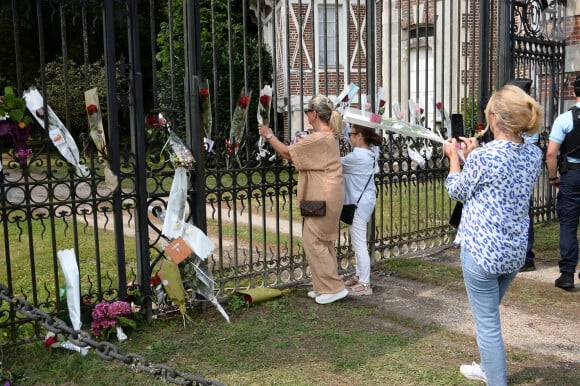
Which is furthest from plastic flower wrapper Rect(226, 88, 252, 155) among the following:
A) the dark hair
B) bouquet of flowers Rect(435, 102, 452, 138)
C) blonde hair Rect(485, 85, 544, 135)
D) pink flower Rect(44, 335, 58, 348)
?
bouquet of flowers Rect(435, 102, 452, 138)

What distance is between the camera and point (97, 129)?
4570 mm

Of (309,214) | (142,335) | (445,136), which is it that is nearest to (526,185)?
(309,214)

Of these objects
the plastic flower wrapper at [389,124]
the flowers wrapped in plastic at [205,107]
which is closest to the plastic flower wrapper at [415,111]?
the plastic flower wrapper at [389,124]

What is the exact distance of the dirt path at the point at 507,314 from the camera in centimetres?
460

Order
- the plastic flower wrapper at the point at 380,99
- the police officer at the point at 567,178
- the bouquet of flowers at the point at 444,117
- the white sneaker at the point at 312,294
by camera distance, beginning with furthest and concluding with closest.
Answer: the bouquet of flowers at the point at 444,117 < the plastic flower wrapper at the point at 380,99 < the police officer at the point at 567,178 < the white sneaker at the point at 312,294

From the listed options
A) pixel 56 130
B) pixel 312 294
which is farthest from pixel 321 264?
pixel 56 130

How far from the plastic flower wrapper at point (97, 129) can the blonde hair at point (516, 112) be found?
2928 millimetres

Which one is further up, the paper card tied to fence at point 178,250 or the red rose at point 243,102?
the red rose at point 243,102

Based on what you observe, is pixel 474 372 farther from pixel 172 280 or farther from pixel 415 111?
pixel 415 111

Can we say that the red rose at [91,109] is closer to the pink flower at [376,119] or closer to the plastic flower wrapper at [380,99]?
the pink flower at [376,119]

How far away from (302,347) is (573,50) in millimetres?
7643

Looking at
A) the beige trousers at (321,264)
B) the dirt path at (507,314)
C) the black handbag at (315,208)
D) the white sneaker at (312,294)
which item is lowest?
the dirt path at (507,314)

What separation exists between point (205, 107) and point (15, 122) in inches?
63.1

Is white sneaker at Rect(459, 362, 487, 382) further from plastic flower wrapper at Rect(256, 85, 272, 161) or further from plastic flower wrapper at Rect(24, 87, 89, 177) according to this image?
plastic flower wrapper at Rect(24, 87, 89, 177)
